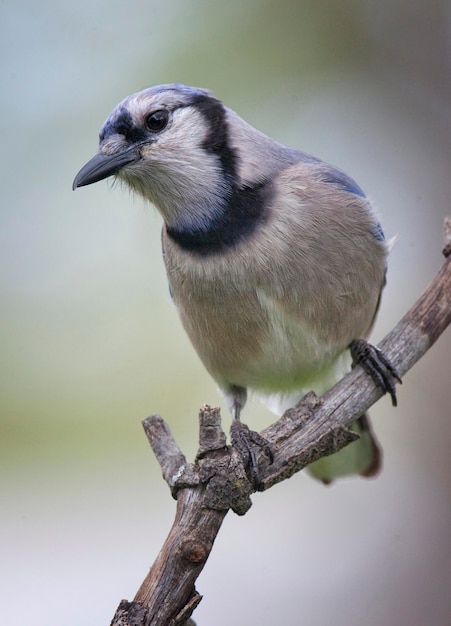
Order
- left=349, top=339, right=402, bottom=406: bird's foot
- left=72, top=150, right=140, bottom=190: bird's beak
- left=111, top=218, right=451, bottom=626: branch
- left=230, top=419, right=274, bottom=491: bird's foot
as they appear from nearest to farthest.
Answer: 1. left=111, top=218, right=451, bottom=626: branch
2. left=230, top=419, right=274, bottom=491: bird's foot
3. left=72, top=150, right=140, bottom=190: bird's beak
4. left=349, top=339, right=402, bottom=406: bird's foot

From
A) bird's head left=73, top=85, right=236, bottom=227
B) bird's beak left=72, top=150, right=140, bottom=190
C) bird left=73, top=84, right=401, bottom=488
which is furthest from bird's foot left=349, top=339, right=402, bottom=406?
bird's beak left=72, top=150, right=140, bottom=190

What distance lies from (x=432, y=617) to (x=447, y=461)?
753 millimetres

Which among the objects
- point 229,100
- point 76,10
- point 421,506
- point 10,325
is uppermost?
point 76,10

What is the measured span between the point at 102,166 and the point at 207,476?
1.14m

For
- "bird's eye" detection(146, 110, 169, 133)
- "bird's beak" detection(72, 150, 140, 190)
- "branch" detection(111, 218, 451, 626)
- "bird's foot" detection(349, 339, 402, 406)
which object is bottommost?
"branch" detection(111, 218, 451, 626)

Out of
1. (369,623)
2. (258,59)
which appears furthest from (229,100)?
(369,623)

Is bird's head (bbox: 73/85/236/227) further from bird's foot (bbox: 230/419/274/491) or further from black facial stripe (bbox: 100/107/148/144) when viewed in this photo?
bird's foot (bbox: 230/419/274/491)

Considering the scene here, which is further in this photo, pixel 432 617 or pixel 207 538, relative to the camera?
pixel 432 617

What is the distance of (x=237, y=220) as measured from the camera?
2785mm

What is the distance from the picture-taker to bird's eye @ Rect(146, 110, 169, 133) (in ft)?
8.98

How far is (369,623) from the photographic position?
3.64m

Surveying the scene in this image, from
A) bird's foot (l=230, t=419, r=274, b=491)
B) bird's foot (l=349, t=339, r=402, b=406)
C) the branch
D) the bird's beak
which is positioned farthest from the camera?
bird's foot (l=349, t=339, r=402, b=406)

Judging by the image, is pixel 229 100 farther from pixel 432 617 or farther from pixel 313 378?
pixel 432 617

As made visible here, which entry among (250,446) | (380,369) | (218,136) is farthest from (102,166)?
(380,369)
